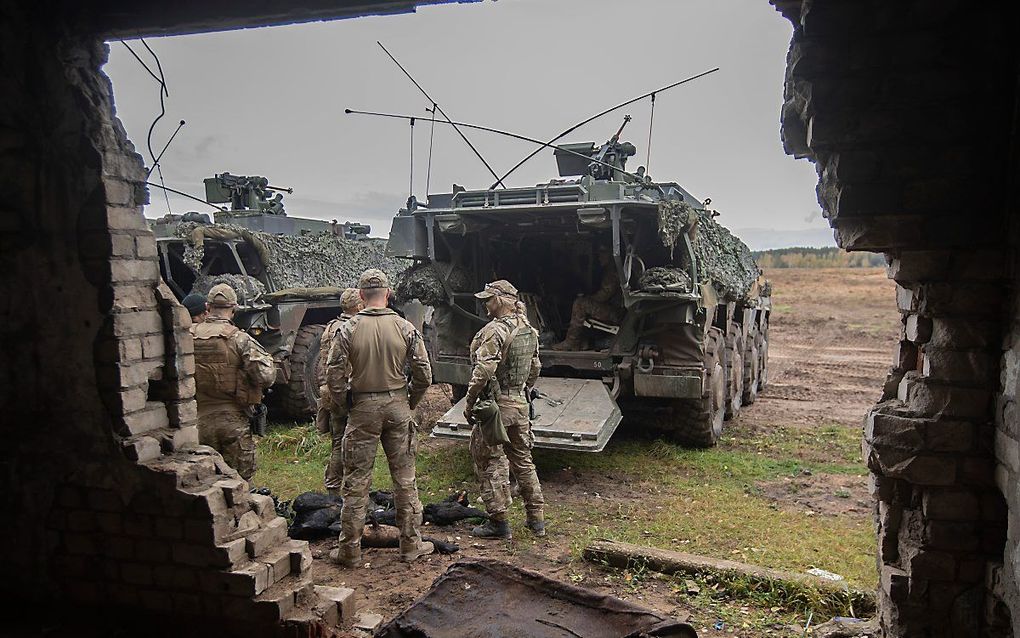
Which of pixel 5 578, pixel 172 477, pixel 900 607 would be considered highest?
pixel 172 477

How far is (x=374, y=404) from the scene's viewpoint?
15.1 feet

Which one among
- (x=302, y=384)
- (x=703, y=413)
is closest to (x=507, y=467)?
(x=703, y=413)

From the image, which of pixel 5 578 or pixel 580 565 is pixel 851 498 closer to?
pixel 580 565

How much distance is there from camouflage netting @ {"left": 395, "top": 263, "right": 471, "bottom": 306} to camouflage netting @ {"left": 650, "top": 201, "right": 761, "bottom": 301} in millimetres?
2198

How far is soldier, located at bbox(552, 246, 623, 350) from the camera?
7453mm

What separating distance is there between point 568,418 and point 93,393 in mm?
3791

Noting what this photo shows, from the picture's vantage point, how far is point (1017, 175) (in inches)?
94.0

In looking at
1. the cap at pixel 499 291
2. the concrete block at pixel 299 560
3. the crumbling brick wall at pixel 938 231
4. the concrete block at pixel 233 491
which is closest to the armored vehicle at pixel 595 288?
the cap at pixel 499 291

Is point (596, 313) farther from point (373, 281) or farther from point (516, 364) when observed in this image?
point (373, 281)

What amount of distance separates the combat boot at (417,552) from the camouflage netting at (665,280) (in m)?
3.08

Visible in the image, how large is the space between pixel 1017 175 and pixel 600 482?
450 cm

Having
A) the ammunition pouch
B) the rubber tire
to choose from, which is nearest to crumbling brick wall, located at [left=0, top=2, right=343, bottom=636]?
the ammunition pouch

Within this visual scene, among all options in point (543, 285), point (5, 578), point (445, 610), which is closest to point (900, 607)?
point (445, 610)

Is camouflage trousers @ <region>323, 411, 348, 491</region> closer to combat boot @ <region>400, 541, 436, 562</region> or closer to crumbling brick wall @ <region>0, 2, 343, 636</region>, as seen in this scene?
combat boot @ <region>400, 541, 436, 562</region>
